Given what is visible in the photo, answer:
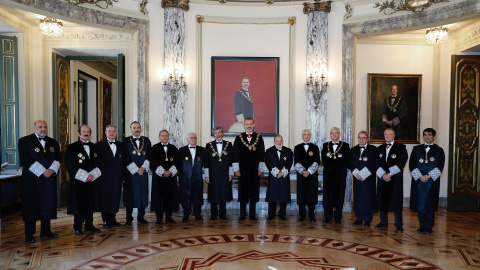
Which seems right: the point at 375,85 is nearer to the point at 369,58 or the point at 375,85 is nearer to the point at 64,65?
the point at 369,58

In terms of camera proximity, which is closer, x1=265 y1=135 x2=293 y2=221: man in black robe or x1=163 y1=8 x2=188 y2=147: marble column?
x1=265 y1=135 x2=293 y2=221: man in black robe

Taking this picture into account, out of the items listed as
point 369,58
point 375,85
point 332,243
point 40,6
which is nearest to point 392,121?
point 375,85

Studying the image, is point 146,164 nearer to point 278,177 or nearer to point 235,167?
point 235,167

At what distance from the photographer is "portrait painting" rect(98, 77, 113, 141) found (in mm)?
11578

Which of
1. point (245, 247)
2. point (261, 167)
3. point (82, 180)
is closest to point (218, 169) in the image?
point (261, 167)

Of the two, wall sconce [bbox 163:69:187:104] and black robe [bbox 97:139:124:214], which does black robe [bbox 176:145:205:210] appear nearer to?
black robe [bbox 97:139:124:214]

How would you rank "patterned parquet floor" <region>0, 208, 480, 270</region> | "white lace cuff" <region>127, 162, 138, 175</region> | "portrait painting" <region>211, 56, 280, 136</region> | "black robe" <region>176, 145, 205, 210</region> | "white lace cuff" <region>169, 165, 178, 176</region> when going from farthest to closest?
1. "portrait painting" <region>211, 56, 280, 136</region>
2. "black robe" <region>176, 145, 205, 210</region>
3. "white lace cuff" <region>169, 165, 178, 176</region>
4. "white lace cuff" <region>127, 162, 138, 175</region>
5. "patterned parquet floor" <region>0, 208, 480, 270</region>

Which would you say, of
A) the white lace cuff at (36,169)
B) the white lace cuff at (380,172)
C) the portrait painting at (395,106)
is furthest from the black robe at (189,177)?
the portrait painting at (395,106)

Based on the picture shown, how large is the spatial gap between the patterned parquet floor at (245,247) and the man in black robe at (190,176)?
1.07 feet

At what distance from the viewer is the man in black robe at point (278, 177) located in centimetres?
655

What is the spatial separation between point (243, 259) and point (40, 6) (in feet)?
16.3

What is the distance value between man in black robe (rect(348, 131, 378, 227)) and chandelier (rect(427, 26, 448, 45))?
2845 mm

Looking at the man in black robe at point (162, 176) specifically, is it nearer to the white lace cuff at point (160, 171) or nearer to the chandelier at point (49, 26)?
the white lace cuff at point (160, 171)

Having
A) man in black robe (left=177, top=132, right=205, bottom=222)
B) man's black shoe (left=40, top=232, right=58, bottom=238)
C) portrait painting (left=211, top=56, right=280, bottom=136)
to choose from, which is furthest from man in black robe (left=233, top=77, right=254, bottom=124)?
man's black shoe (left=40, top=232, right=58, bottom=238)
